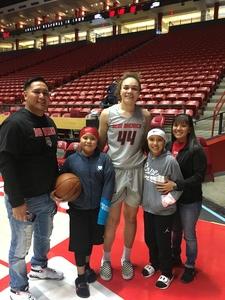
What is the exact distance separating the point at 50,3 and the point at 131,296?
23.2 m

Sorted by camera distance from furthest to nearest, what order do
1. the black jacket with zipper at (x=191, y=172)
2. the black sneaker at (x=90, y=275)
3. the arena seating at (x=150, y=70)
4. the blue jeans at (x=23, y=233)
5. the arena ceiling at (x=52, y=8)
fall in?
the arena ceiling at (x=52, y=8), the arena seating at (x=150, y=70), the black sneaker at (x=90, y=275), the black jacket with zipper at (x=191, y=172), the blue jeans at (x=23, y=233)

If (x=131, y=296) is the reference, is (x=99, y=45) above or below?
above

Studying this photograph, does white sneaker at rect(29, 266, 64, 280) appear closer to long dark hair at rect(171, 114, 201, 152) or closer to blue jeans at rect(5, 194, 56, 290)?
blue jeans at rect(5, 194, 56, 290)

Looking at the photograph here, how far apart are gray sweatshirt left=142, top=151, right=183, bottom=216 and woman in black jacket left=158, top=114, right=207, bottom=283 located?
0.06m

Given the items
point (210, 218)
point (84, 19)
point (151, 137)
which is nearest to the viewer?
point (151, 137)

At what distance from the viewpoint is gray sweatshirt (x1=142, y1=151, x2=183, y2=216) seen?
2.39m

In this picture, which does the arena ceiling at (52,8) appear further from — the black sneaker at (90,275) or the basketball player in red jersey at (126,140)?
the black sneaker at (90,275)

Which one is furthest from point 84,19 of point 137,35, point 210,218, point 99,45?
point 210,218

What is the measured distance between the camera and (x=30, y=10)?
2370cm

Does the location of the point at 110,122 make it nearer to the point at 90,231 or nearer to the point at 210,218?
the point at 90,231

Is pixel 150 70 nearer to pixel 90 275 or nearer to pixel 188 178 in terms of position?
pixel 188 178

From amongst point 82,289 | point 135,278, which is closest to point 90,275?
point 82,289

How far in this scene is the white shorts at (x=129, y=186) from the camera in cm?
249

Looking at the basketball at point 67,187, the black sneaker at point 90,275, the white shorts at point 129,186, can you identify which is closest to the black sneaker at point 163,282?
the black sneaker at point 90,275
